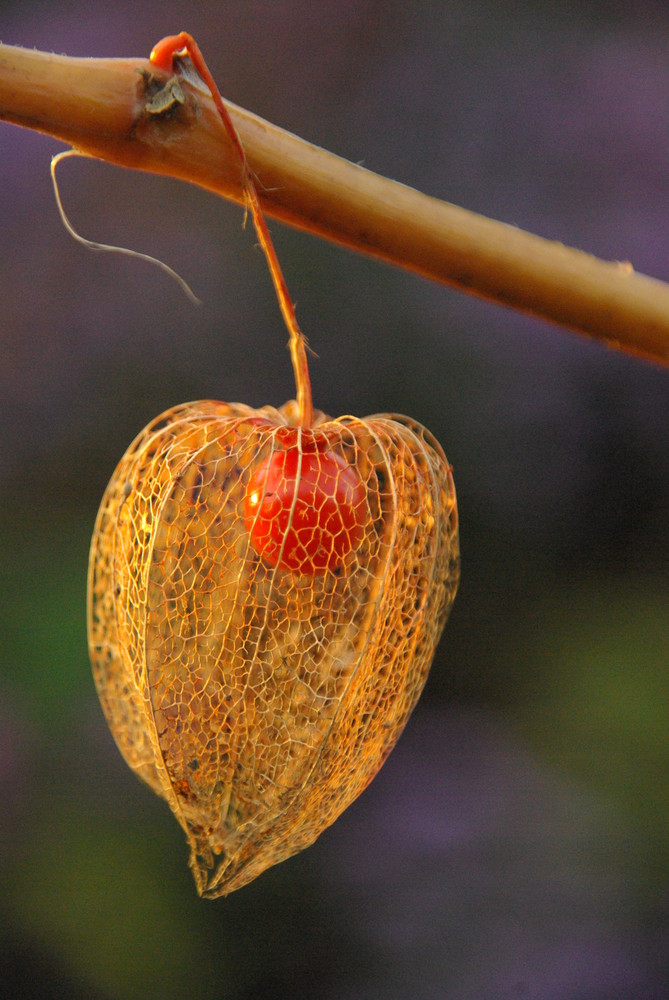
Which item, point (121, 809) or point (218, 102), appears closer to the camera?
point (218, 102)

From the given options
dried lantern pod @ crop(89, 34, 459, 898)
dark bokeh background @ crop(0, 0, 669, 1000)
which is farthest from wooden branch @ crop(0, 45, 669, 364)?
dark bokeh background @ crop(0, 0, 669, 1000)

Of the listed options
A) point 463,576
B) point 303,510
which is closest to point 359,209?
point 303,510

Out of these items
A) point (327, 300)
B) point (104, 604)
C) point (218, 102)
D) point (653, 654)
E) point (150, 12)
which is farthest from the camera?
point (150, 12)

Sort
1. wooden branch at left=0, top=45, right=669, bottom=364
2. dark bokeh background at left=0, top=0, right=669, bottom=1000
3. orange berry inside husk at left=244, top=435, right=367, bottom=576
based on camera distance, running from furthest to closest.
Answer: dark bokeh background at left=0, top=0, right=669, bottom=1000 → orange berry inside husk at left=244, top=435, right=367, bottom=576 → wooden branch at left=0, top=45, right=669, bottom=364

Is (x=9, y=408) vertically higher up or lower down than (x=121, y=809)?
higher up

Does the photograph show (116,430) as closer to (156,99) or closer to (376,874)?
(376,874)

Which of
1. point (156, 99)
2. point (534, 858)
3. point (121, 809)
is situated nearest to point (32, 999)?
point (121, 809)

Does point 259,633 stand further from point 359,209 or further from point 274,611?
point 359,209

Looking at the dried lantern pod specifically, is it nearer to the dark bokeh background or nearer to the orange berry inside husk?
the orange berry inside husk
